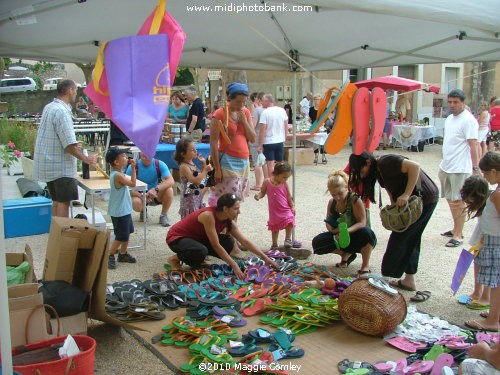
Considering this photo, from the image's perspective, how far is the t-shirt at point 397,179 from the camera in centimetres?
427

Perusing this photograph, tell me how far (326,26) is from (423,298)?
2734 millimetres

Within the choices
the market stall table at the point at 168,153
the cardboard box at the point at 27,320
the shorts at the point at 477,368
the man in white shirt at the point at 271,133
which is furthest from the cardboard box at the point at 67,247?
the man in white shirt at the point at 271,133

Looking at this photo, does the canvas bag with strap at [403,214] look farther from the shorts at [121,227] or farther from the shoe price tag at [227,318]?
the shorts at [121,227]

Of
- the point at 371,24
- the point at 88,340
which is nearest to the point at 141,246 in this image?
the point at 88,340

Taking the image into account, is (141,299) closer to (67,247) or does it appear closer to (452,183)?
(67,247)

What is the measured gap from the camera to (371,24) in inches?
192

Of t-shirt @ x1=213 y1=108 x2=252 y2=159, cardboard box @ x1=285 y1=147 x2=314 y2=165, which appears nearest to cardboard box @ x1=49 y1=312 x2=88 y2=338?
t-shirt @ x1=213 y1=108 x2=252 y2=159

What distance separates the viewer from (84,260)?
3631 millimetres

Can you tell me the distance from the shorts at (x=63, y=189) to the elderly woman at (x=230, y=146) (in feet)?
4.81

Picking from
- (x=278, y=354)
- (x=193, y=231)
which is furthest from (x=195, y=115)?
(x=278, y=354)

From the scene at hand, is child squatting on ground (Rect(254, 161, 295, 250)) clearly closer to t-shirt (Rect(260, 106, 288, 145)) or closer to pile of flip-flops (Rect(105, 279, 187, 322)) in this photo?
pile of flip-flops (Rect(105, 279, 187, 322))

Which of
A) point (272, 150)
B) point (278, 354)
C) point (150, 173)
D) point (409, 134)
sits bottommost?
point (278, 354)

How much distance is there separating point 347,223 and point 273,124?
170 inches

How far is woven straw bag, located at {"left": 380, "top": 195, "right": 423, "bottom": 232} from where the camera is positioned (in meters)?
4.18
